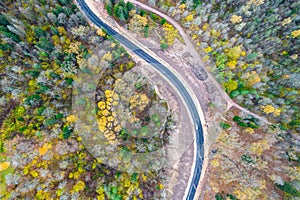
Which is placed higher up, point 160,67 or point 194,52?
point 160,67

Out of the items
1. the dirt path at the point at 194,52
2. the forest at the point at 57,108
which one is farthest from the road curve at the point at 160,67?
the dirt path at the point at 194,52

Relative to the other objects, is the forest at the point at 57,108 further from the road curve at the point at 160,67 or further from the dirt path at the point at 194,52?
the dirt path at the point at 194,52

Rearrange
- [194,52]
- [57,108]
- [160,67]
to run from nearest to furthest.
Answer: [57,108], [160,67], [194,52]

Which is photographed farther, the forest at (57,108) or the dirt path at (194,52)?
the dirt path at (194,52)

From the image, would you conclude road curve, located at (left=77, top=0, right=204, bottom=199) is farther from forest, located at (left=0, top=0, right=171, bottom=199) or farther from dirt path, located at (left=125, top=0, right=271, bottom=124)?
dirt path, located at (left=125, top=0, right=271, bottom=124)

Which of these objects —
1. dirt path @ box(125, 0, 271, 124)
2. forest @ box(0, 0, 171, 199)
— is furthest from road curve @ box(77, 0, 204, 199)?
dirt path @ box(125, 0, 271, 124)

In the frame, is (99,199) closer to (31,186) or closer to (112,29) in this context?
(31,186)

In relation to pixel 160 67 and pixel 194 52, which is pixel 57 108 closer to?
pixel 160 67

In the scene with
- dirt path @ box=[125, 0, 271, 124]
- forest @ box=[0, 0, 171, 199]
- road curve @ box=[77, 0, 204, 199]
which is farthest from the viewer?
dirt path @ box=[125, 0, 271, 124]

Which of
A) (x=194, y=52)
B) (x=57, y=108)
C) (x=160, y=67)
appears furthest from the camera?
(x=194, y=52)

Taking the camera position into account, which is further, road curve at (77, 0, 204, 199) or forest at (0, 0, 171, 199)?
road curve at (77, 0, 204, 199)

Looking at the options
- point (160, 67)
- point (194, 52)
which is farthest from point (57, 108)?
point (194, 52)
